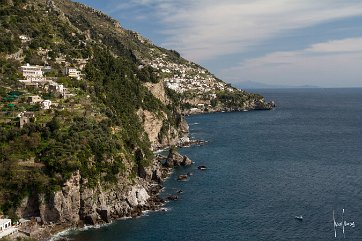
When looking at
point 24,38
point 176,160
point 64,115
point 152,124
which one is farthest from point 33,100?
point 152,124

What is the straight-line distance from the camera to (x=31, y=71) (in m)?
111

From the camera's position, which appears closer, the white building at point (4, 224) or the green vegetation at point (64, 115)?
the white building at point (4, 224)

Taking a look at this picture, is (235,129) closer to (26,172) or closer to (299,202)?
(299,202)

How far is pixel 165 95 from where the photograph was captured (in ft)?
554

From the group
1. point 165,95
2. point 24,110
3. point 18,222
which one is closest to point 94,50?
point 165,95

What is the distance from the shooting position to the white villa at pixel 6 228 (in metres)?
64.3

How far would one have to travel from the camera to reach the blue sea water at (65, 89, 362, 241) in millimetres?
70875

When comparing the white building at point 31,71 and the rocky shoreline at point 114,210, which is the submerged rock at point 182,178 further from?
the white building at point 31,71

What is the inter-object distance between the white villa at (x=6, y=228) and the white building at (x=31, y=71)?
51132 millimetres

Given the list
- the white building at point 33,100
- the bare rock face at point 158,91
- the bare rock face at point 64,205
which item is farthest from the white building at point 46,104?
the bare rock face at point 158,91

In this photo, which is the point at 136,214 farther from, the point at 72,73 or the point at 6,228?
the point at 72,73

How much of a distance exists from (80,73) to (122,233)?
5977 cm

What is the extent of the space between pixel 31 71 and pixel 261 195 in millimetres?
62759

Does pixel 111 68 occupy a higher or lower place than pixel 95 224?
higher
